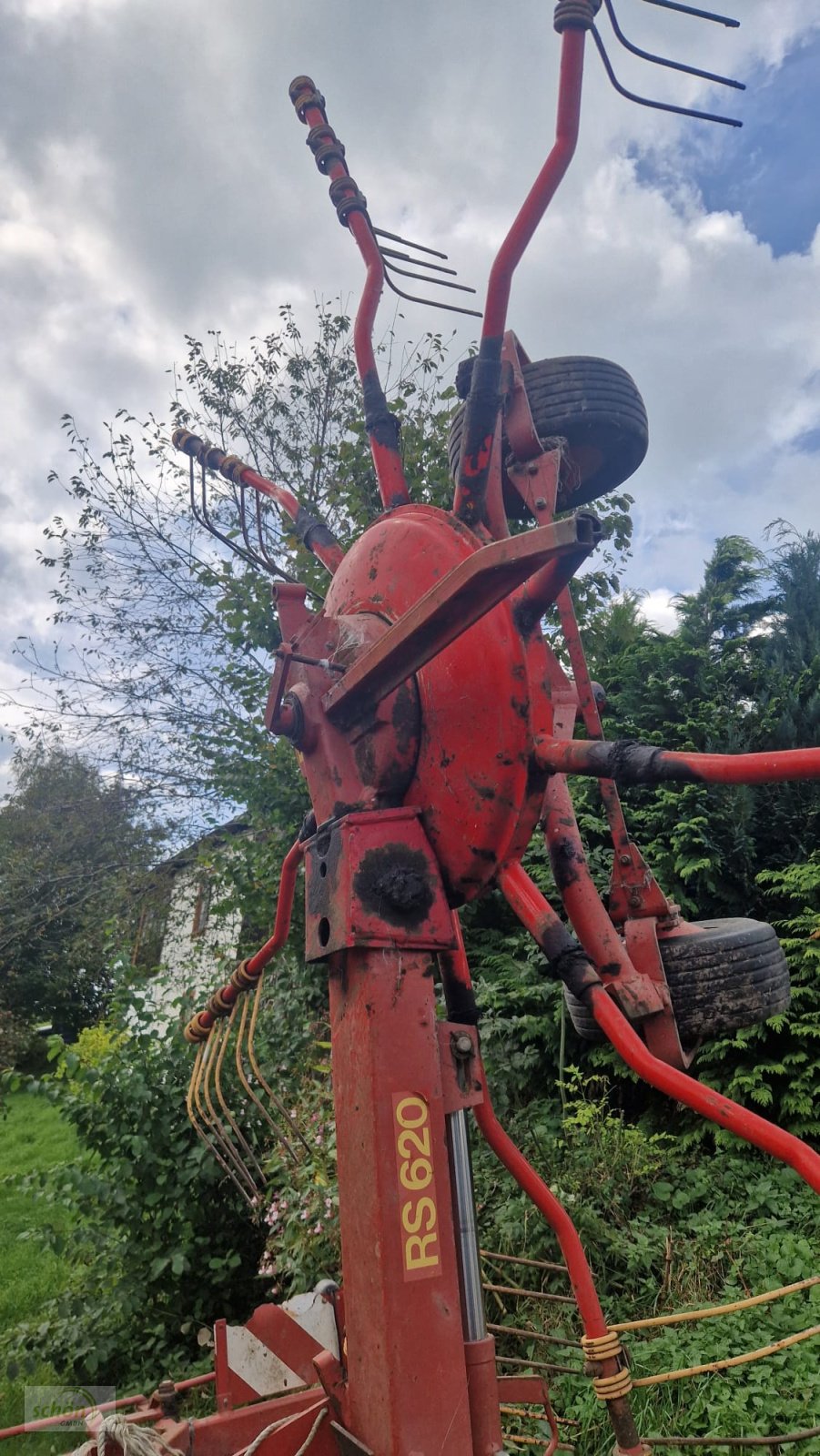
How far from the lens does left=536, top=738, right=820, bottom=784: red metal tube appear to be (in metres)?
1.24

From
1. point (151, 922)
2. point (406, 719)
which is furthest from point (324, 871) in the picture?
point (151, 922)

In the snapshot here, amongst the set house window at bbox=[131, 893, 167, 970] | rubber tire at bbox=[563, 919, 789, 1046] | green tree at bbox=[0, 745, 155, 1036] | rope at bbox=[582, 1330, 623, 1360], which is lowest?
rope at bbox=[582, 1330, 623, 1360]

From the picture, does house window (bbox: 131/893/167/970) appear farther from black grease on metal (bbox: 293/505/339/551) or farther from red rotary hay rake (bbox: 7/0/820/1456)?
red rotary hay rake (bbox: 7/0/820/1456)

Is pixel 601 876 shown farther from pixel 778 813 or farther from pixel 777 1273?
pixel 777 1273

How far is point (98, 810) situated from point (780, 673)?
308 inches

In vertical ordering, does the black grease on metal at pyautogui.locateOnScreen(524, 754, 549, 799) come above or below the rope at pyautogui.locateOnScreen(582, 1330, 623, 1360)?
above

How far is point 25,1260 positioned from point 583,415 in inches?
274

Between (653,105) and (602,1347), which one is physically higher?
(653,105)

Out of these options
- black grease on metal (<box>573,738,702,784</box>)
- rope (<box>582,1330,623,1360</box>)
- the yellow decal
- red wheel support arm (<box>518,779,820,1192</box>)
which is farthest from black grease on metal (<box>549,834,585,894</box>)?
rope (<box>582,1330,623,1360</box>)

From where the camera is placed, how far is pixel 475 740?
64.1 inches

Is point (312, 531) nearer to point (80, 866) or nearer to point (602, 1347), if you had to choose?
point (602, 1347)

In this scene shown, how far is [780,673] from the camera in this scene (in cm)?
633

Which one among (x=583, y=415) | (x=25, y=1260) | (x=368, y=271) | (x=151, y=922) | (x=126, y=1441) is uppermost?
(x=151, y=922)

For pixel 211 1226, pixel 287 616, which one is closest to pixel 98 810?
pixel 211 1226
